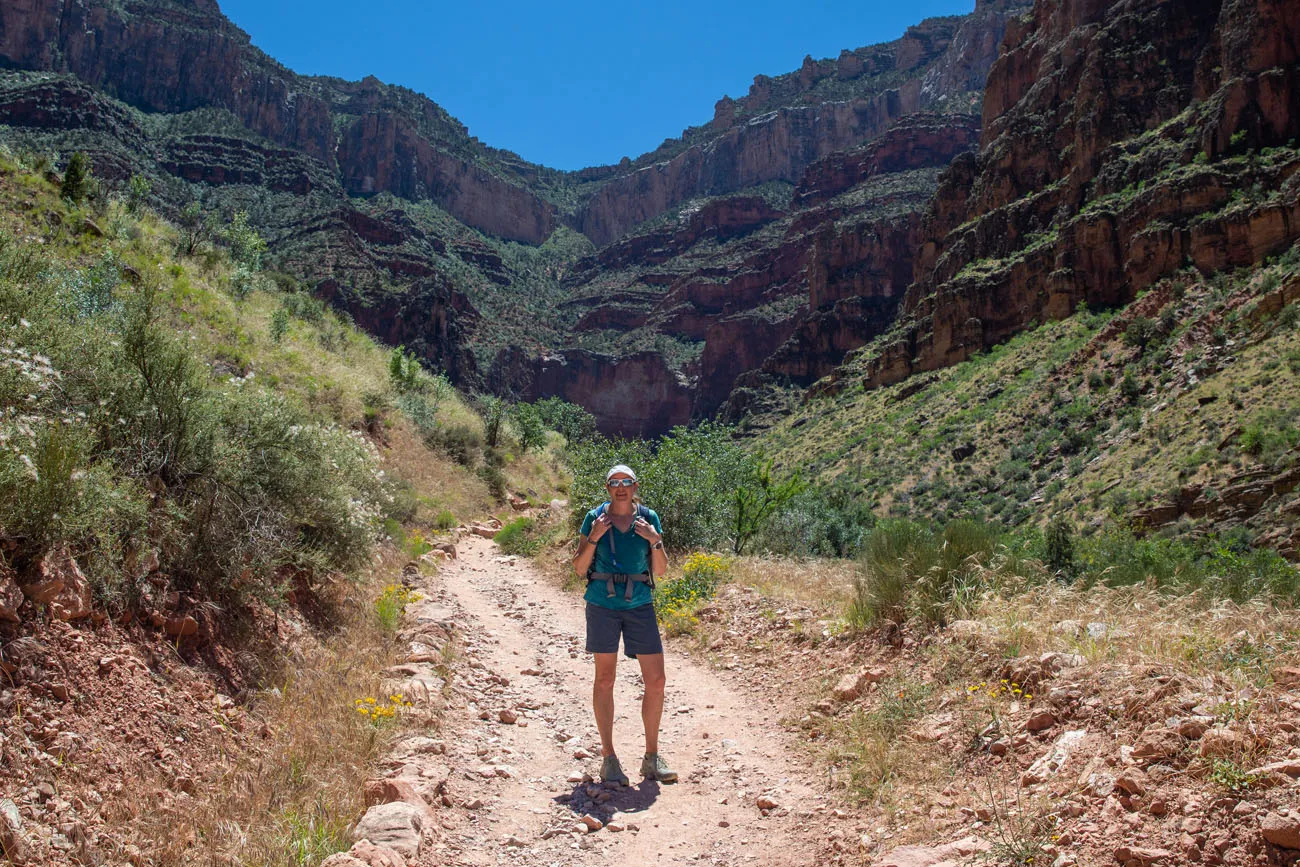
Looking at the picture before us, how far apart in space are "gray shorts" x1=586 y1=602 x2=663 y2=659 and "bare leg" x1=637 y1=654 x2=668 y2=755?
0.19 ft

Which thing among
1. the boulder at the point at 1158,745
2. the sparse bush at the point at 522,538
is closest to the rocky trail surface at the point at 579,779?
the boulder at the point at 1158,745

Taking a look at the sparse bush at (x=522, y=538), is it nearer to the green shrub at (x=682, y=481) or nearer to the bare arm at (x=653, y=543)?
the green shrub at (x=682, y=481)

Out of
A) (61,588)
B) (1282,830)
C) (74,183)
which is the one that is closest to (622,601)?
(61,588)

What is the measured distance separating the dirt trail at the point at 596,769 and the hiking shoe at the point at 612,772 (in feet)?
0.20

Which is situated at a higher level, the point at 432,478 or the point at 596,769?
the point at 432,478

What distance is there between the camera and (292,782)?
344cm

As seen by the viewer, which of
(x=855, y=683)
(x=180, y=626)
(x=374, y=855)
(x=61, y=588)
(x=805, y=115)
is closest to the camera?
(x=374, y=855)

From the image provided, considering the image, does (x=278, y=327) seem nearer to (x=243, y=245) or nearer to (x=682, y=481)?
(x=682, y=481)

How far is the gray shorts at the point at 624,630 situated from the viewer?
4234 millimetres

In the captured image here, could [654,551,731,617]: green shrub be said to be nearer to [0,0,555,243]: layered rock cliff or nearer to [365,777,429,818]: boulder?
[365,777,429,818]: boulder

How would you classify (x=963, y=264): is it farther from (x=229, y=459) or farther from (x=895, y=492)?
(x=229, y=459)

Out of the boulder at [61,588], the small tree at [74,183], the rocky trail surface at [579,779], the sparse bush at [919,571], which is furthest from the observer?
the small tree at [74,183]

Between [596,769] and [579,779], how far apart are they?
0.67ft

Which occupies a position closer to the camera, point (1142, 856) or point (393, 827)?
point (1142, 856)
